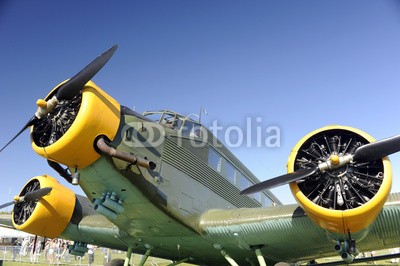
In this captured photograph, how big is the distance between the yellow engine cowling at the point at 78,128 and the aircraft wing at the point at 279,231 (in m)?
3.76

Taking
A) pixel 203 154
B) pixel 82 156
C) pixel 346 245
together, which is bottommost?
pixel 346 245

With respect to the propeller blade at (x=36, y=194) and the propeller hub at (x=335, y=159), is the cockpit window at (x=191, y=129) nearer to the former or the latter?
the propeller hub at (x=335, y=159)

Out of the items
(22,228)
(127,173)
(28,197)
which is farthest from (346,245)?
(22,228)

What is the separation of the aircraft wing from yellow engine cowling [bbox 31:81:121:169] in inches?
148

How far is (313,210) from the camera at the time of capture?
680cm

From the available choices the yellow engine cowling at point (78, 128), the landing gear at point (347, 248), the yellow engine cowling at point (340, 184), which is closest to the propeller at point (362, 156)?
the yellow engine cowling at point (340, 184)

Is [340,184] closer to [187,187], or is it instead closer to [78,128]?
[187,187]

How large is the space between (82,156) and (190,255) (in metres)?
5.76

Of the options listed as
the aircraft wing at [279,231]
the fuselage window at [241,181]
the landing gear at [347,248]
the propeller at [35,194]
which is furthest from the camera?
the fuselage window at [241,181]

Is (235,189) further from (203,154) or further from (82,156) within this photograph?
(82,156)

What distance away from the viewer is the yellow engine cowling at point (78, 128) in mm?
6547

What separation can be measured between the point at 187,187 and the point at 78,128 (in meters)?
3.75

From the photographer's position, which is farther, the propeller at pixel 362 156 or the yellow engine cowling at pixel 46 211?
the yellow engine cowling at pixel 46 211

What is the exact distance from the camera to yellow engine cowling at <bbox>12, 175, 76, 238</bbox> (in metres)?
11.2
